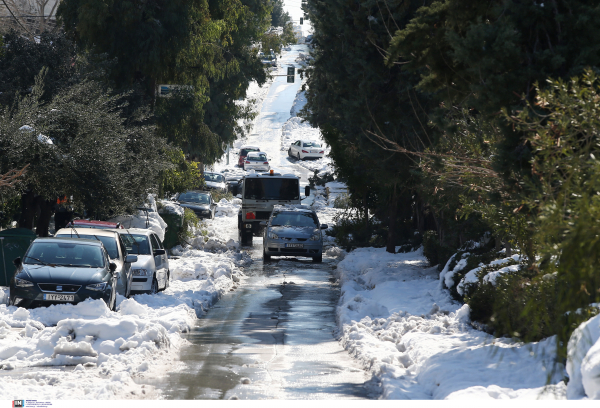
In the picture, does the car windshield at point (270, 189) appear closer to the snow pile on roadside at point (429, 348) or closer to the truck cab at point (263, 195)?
the truck cab at point (263, 195)

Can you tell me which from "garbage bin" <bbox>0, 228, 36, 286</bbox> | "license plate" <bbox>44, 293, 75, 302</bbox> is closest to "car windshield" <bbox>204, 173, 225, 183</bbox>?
"garbage bin" <bbox>0, 228, 36, 286</bbox>

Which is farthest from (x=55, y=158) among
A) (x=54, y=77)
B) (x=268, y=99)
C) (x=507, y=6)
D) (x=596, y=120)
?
(x=268, y=99)

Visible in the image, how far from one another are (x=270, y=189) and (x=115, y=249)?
13.3 m

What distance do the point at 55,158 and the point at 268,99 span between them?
94.5 m

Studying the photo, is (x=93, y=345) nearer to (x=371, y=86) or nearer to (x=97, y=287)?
(x=97, y=287)

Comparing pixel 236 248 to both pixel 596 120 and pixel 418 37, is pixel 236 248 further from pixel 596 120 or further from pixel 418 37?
pixel 596 120

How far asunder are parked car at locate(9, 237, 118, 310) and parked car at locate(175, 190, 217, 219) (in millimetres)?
22670

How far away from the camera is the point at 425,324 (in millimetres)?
11719

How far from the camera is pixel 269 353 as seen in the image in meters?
10.3

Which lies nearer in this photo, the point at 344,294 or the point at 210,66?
the point at 344,294

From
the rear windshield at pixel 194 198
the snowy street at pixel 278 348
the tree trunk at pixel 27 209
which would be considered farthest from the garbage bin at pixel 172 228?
the rear windshield at pixel 194 198

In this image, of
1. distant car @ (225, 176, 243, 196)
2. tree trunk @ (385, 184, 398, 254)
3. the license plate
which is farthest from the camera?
distant car @ (225, 176, 243, 196)

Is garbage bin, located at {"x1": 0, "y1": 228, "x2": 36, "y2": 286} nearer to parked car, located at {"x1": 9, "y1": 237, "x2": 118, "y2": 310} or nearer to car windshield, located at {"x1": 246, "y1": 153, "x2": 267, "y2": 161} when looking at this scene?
parked car, located at {"x1": 9, "y1": 237, "x2": 118, "y2": 310}

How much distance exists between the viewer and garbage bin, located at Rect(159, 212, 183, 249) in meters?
25.3
